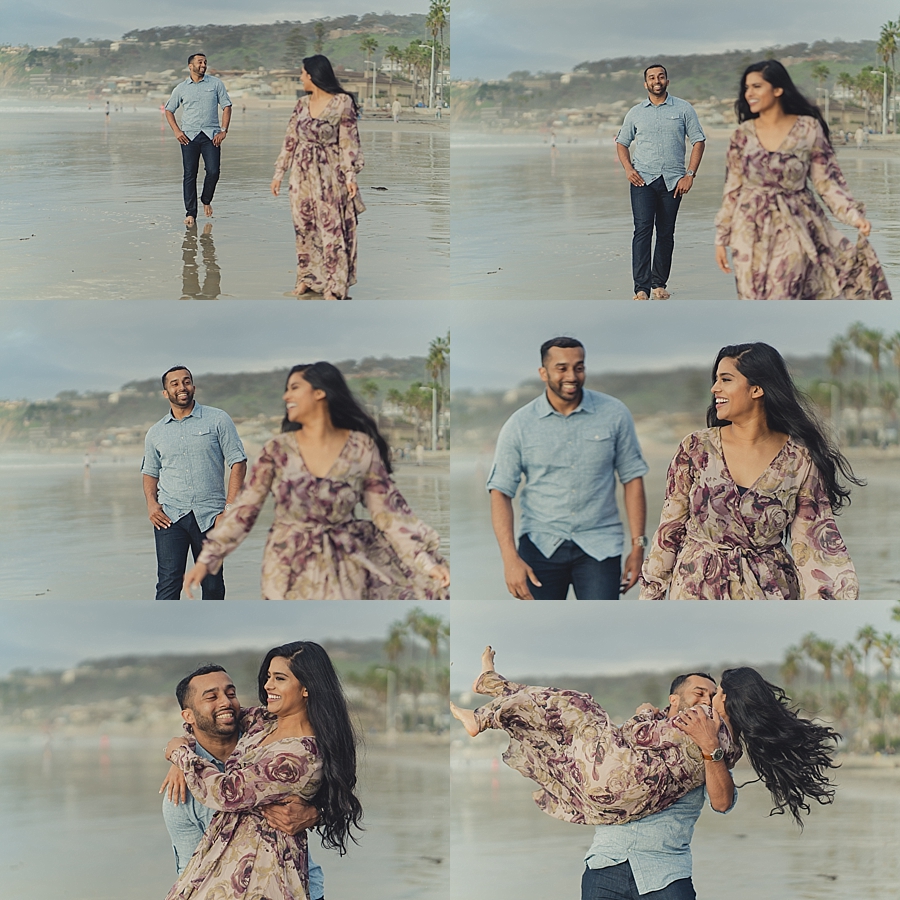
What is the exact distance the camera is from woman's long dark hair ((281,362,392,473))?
6.04 m

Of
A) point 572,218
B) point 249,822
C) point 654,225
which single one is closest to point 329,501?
point 249,822

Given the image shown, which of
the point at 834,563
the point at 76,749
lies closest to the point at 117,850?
the point at 76,749

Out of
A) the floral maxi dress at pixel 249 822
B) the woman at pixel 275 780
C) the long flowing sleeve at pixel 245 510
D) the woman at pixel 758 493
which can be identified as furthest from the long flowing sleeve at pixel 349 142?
the floral maxi dress at pixel 249 822

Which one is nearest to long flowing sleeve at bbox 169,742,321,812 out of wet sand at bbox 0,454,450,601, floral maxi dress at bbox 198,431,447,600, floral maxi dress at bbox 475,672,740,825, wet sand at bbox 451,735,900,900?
floral maxi dress at bbox 475,672,740,825

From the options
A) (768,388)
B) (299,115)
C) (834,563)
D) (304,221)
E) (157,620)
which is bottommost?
(157,620)

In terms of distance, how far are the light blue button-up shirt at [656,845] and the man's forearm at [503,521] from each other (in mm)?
1552

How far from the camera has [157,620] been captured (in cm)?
902

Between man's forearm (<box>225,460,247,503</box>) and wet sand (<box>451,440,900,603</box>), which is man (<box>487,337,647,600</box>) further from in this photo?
wet sand (<box>451,440,900,603</box>)

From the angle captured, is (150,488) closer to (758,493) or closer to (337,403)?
(337,403)

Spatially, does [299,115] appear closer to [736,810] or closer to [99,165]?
[99,165]

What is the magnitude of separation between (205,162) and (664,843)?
495 centimetres

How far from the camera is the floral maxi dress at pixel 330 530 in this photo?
20.0 feet

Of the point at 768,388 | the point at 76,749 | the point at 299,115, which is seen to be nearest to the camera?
the point at 768,388

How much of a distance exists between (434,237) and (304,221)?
1.47 m
